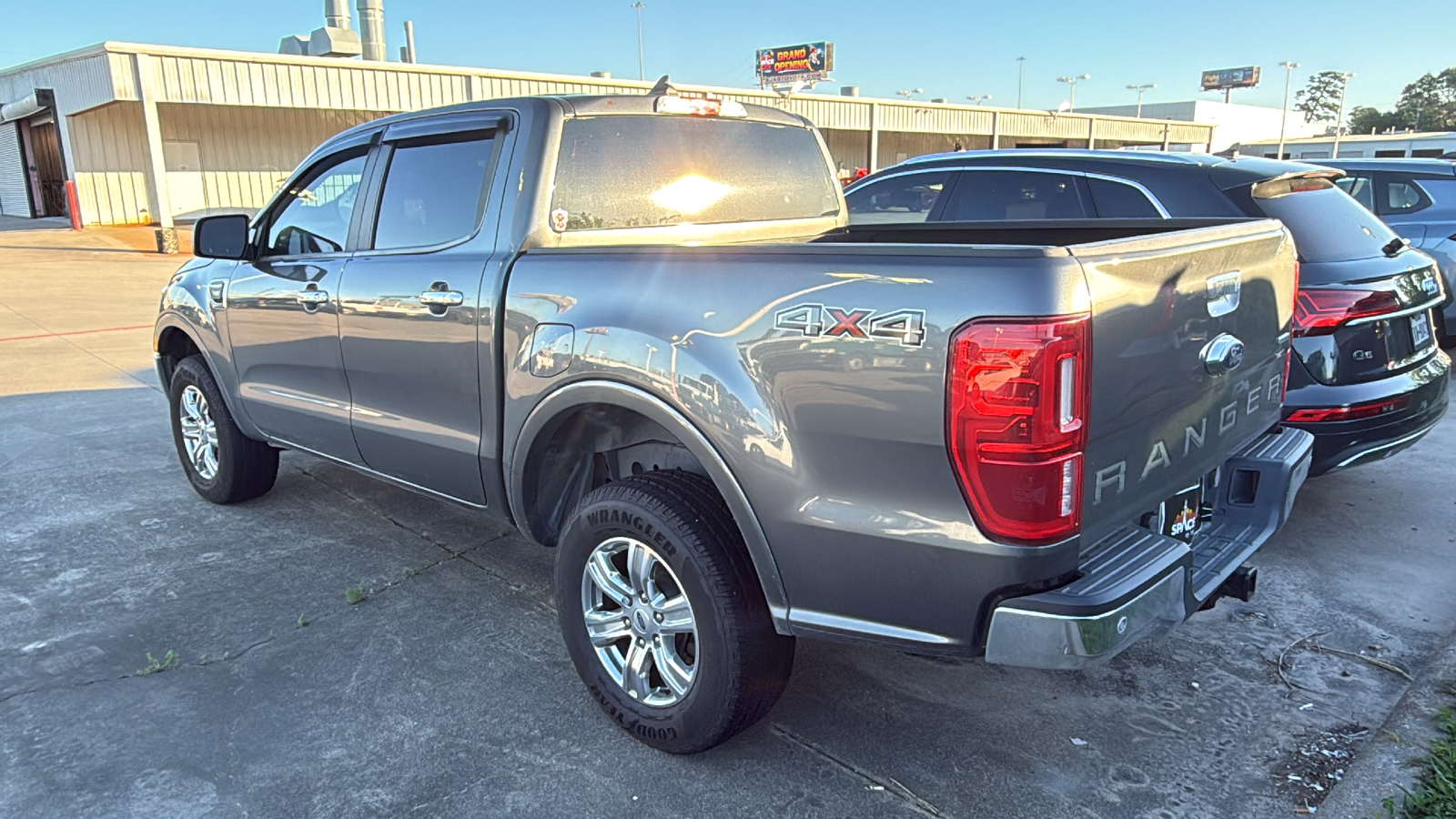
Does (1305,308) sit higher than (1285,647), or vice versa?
(1305,308)

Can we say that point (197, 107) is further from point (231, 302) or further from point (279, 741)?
point (279, 741)

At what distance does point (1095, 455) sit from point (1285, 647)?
1.85 metres

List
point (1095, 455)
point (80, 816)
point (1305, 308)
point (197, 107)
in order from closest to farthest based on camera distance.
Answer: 1. point (1095, 455)
2. point (80, 816)
3. point (1305, 308)
4. point (197, 107)

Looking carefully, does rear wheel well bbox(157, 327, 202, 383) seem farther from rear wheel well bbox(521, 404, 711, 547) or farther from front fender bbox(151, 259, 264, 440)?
rear wheel well bbox(521, 404, 711, 547)

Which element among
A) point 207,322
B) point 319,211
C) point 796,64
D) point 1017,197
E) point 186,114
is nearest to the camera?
point 319,211

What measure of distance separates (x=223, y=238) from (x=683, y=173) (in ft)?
7.23

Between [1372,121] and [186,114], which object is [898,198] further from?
[1372,121]

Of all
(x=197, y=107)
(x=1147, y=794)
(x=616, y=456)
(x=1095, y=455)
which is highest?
(x=197, y=107)

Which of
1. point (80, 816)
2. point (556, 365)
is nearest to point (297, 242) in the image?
point (556, 365)

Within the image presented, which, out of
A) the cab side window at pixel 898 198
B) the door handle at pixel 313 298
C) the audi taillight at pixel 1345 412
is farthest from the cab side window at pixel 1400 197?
the door handle at pixel 313 298

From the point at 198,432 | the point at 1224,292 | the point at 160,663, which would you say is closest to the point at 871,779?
the point at 1224,292

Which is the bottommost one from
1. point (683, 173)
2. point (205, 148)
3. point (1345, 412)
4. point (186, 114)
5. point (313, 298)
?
point (1345, 412)

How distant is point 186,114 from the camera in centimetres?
2788

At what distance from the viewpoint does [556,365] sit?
2961mm
